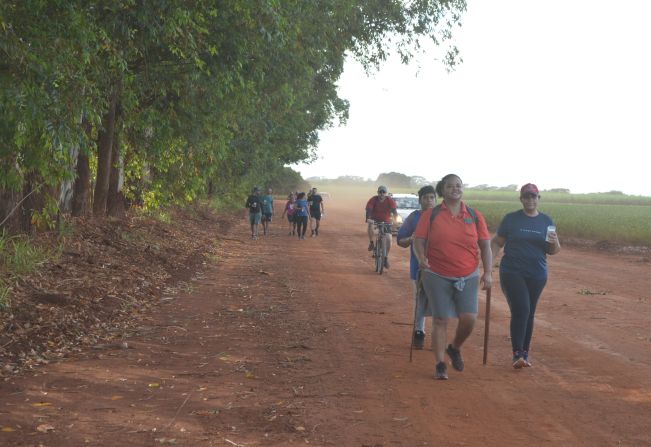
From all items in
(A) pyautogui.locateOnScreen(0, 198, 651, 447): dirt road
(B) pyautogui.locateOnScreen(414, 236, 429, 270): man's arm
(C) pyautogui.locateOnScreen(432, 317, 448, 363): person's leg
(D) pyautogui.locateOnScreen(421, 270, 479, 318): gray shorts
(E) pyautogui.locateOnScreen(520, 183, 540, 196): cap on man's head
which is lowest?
(A) pyautogui.locateOnScreen(0, 198, 651, 447): dirt road

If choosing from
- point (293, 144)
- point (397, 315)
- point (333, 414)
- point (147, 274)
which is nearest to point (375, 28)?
point (147, 274)

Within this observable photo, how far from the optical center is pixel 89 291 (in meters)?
11.1

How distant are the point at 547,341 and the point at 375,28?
14.5 meters

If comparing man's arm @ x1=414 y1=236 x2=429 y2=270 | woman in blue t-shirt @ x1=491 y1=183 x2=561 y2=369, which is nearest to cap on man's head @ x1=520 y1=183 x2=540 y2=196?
woman in blue t-shirt @ x1=491 y1=183 x2=561 y2=369

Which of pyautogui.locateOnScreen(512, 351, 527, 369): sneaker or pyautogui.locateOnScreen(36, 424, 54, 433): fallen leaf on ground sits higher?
pyautogui.locateOnScreen(512, 351, 527, 369): sneaker

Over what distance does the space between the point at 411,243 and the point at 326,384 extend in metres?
2.97

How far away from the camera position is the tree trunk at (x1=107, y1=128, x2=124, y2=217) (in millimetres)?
20766

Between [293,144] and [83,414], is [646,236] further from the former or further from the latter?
[83,414]

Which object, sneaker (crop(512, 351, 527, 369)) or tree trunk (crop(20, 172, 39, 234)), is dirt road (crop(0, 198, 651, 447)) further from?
tree trunk (crop(20, 172, 39, 234))

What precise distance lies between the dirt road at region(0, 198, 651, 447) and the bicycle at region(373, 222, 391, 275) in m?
4.47

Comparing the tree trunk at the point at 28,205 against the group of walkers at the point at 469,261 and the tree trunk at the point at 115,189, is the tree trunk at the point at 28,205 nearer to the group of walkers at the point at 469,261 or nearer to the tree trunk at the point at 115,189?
the tree trunk at the point at 115,189

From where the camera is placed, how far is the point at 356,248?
992 inches

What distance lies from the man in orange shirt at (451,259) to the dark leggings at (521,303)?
494mm

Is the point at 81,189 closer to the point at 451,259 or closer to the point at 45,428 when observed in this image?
the point at 451,259
